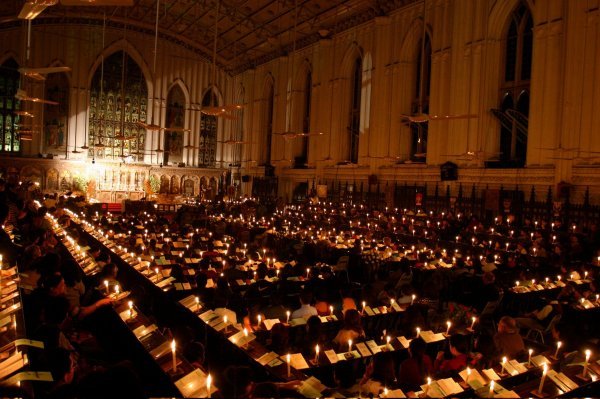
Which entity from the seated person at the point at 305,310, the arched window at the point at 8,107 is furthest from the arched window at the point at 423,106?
the arched window at the point at 8,107

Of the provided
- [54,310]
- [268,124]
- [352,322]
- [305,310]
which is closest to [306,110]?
[268,124]

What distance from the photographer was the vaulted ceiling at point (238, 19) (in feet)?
91.8

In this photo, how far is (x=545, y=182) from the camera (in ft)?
56.1

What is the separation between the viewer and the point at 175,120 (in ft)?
127

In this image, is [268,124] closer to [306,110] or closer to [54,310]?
[306,110]

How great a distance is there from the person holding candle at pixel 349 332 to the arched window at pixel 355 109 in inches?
897

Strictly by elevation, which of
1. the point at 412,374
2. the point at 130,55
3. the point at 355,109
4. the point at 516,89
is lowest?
the point at 412,374

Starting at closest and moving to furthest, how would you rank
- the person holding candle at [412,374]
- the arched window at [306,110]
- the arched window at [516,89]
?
the person holding candle at [412,374] < the arched window at [516,89] < the arched window at [306,110]

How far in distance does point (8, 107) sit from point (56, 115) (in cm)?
302

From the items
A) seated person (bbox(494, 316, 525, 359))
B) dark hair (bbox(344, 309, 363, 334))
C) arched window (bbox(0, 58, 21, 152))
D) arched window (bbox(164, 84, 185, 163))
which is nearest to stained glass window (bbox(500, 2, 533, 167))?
seated person (bbox(494, 316, 525, 359))

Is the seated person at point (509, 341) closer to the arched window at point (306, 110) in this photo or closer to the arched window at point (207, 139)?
the arched window at point (306, 110)

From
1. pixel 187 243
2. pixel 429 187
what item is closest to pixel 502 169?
pixel 429 187

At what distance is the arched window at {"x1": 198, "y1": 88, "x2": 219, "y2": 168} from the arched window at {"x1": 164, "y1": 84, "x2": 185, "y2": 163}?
1739mm

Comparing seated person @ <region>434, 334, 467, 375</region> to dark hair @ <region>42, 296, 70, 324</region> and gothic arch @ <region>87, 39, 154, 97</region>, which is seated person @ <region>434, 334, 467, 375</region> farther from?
gothic arch @ <region>87, 39, 154, 97</region>
